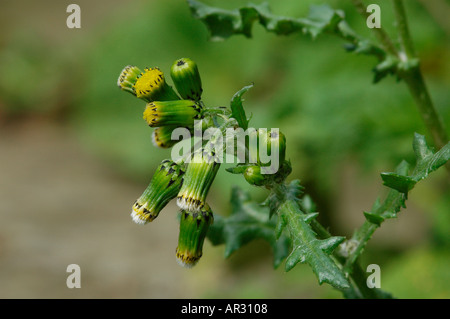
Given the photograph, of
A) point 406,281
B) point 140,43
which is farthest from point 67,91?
point 406,281

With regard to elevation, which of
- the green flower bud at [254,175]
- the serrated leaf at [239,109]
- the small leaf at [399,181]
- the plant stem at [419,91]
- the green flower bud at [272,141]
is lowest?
the small leaf at [399,181]

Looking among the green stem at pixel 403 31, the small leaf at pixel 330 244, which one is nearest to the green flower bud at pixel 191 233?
the small leaf at pixel 330 244

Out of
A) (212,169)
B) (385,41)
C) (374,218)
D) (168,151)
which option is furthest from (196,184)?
(168,151)

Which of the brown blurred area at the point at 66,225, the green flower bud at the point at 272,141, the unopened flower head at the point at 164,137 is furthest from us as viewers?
the brown blurred area at the point at 66,225

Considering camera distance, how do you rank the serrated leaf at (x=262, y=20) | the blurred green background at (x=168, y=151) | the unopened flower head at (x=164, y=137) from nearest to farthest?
1. the unopened flower head at (x=164, y=137)
2. the serrated leaf at (x=262, y=20)
3. the blurred green background at (x=168, y=151)

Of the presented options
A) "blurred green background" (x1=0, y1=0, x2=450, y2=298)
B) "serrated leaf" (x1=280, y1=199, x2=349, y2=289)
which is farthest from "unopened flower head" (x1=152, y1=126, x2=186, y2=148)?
"blurred green background" (x1=0, y1=0, x2=450, y2=298)

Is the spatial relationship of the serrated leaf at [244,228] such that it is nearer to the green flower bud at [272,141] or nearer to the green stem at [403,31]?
the green flower bud at [272,141]
